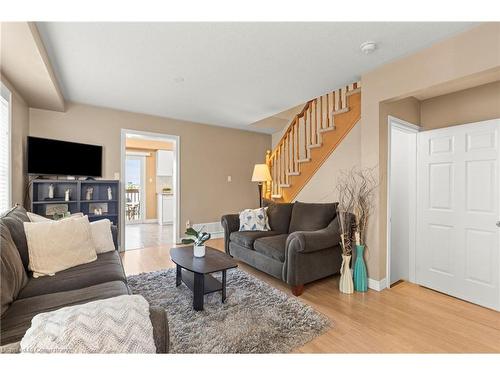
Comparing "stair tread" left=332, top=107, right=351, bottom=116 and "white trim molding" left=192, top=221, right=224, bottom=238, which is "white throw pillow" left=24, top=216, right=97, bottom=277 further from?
"stair tread" left=332, top=107, right=351, bottom=116

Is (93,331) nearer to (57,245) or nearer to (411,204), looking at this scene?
(57,245)

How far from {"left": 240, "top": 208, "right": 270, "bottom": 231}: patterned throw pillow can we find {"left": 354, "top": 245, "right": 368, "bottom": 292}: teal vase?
1303 mm

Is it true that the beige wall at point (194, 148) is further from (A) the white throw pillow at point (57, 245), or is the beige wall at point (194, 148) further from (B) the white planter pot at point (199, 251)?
(B) the white planter pot at point (199, 251)

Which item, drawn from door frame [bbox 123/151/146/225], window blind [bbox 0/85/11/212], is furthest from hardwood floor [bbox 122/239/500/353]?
door frame [bbox 123/151/146/225]

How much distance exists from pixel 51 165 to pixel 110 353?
373cm

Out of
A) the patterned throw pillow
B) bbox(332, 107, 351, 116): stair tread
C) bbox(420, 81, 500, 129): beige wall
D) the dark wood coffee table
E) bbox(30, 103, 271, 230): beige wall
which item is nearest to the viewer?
the dark wood coffee table

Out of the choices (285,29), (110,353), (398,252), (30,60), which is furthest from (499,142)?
(30,60)

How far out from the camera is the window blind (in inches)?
102

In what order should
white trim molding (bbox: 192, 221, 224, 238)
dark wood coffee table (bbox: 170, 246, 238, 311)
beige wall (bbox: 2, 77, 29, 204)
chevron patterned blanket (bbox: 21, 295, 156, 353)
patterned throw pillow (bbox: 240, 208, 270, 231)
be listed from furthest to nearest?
white trim molding (bbox: 192, 221, 224, 238), patterned throw pillow (bbox: 240, 208, 270, 231), beige wall (bbox: 2, 77, 29, 204), dark wood coffee table (bbox: 170, 246, 238, 311), chevron patterned blanket (bbox: 21, 295, 156, 353)

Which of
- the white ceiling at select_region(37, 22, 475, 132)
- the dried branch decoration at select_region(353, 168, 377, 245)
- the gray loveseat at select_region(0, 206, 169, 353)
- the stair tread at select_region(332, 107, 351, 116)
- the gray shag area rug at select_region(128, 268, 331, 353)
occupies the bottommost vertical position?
the gray shag area rug at select_region(128, 268, 331, 353)

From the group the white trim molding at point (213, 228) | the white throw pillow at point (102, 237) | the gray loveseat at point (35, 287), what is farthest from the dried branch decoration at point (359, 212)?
the white trim molding at point (213, 228)
